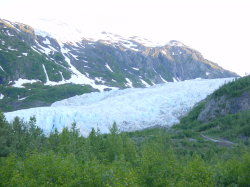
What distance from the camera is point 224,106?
44719 mm

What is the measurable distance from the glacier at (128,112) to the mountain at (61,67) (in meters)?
43.5

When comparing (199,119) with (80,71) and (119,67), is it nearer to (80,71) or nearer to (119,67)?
A: (80,71)

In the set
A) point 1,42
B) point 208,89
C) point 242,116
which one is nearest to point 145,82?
point 1,42

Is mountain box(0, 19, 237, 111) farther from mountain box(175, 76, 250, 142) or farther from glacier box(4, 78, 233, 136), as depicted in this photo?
mountain box(175, 76, 250, 142)

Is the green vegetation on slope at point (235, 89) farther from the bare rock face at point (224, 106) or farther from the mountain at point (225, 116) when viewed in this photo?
the bare rock face at point (224, 106)

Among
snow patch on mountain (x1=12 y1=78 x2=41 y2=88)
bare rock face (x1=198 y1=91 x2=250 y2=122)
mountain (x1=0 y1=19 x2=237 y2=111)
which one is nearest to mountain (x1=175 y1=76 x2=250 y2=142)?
bare rock face (x1=198 y1=91 x2=250 y2=122)

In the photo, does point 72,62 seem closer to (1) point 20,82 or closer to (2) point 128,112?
(1) point 20,82

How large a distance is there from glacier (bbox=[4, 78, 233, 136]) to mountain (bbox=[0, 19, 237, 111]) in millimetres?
43479

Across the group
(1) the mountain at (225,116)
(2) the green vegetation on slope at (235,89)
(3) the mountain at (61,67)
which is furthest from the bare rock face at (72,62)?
(2) the green vegetation on slope at (235,89)

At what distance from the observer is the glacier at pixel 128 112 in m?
48.8

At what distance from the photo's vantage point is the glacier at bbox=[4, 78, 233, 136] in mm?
48750

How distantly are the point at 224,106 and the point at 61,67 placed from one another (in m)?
102

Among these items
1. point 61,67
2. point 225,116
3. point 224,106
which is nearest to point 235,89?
point 224,106

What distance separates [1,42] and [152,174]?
129728mm
